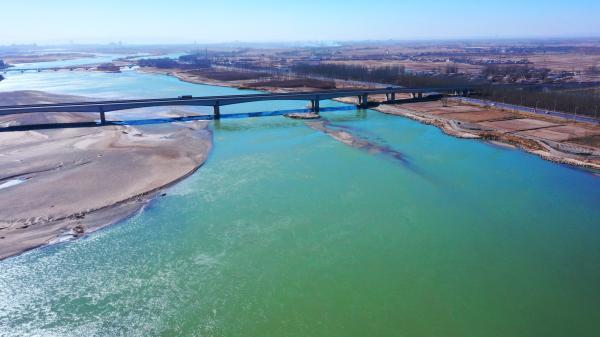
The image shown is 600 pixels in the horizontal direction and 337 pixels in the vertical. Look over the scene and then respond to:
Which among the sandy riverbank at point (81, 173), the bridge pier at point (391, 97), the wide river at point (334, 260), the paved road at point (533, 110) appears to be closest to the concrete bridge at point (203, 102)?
the bridge pier at point (391, 97)

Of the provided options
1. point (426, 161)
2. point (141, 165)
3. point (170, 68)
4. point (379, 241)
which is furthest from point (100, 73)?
point (379, 241)

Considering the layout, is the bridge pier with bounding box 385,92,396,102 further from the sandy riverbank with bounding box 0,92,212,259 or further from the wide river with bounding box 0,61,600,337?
the wide river with bounding box 0,61,600,337

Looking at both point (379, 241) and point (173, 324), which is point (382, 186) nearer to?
point (379, 241)

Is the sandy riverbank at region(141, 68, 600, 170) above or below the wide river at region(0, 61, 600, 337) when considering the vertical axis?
above

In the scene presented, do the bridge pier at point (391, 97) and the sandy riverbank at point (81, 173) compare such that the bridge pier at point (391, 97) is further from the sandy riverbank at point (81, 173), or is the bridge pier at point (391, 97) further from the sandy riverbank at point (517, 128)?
the sandy riverbank at point (81, 173)

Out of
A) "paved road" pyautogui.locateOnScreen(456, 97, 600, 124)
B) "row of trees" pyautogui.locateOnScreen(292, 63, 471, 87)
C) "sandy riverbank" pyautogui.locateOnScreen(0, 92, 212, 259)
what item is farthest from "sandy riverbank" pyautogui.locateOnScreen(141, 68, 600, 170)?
"sandy riverbank" pyautogui.locateOnScreen(0, 92, 212, 259)

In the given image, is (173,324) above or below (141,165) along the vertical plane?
below

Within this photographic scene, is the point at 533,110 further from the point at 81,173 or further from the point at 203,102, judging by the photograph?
the point at 81,173
